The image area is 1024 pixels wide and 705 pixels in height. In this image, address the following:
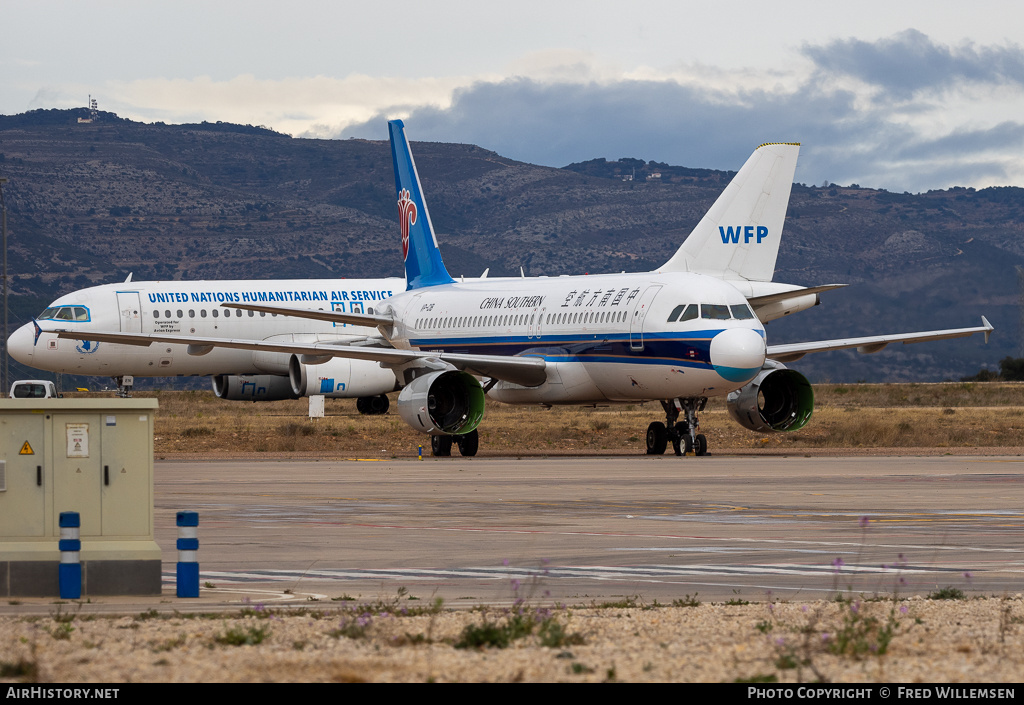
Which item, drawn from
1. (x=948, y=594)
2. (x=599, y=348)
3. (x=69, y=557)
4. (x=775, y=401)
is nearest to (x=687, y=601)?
(x=948, y=594)

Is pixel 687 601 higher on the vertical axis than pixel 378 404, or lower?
lower

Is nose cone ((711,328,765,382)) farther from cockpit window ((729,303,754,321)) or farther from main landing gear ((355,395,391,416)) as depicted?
main landing gear ((355,395,391,416))

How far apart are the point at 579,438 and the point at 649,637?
30.8 metres

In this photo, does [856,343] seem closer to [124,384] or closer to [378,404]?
[378,404]

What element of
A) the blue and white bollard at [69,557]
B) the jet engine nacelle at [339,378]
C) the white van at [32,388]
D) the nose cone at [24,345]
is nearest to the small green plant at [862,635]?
the blue and white bollard at [69,557]

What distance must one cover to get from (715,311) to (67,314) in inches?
979

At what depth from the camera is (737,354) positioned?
28.9 meters

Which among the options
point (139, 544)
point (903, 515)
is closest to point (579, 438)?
point (903, 515)

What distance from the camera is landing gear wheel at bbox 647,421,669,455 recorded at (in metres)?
32.9

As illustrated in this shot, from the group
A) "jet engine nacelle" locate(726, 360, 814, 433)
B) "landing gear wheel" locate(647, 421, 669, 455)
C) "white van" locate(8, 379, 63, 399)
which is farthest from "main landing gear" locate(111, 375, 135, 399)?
"jet engine nacelle" locate(726, 360, 814, 433)

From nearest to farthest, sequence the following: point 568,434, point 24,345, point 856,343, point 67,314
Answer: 1. point 856,343
2. point 568,434
3. point 67,314
4. point 24,345

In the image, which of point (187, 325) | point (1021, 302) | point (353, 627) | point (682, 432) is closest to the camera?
point (353, 627)

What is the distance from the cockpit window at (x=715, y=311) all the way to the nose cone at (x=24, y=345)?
2569 centimetres

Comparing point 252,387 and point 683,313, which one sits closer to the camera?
point 683,313
